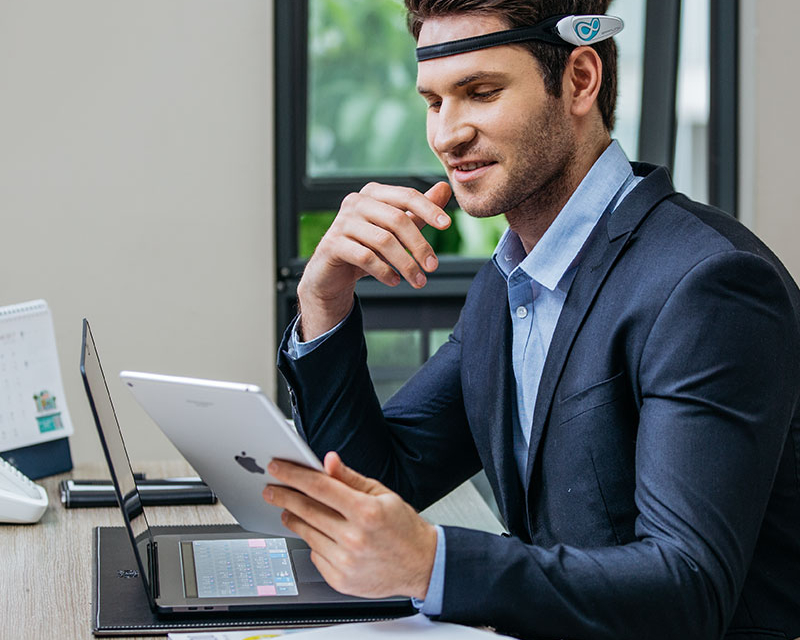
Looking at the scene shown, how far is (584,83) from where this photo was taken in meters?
1.39

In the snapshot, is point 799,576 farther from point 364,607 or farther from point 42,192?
point 42,192

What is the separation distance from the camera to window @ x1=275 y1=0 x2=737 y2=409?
2.95 metres

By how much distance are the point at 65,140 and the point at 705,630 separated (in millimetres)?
2167

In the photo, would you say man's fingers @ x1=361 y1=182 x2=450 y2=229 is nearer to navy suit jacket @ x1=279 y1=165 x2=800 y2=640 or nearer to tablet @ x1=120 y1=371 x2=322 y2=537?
navy suit jacket @ x1=279 y1=165 x2=800 y2=640

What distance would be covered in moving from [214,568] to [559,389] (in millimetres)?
449

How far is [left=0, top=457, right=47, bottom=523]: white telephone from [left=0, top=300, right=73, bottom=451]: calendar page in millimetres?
180

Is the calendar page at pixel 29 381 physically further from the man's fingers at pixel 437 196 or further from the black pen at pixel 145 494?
the man's fingers at pixel 437 196

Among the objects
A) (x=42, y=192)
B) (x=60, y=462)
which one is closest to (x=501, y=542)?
(x=60, y=462)

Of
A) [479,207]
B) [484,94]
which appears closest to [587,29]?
[484,94]

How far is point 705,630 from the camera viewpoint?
1.04 m

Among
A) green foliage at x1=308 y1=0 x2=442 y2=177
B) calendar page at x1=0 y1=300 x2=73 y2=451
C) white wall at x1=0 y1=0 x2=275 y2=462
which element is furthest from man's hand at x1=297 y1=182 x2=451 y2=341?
green foliage at x1=308 y1=0 x2=442 y2=177

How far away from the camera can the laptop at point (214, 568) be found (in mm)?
1132

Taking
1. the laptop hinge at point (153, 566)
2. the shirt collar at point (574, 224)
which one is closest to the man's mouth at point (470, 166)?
the shirt collar at point (574, 224)

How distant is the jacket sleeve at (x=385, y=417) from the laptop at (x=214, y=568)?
0.63ft
